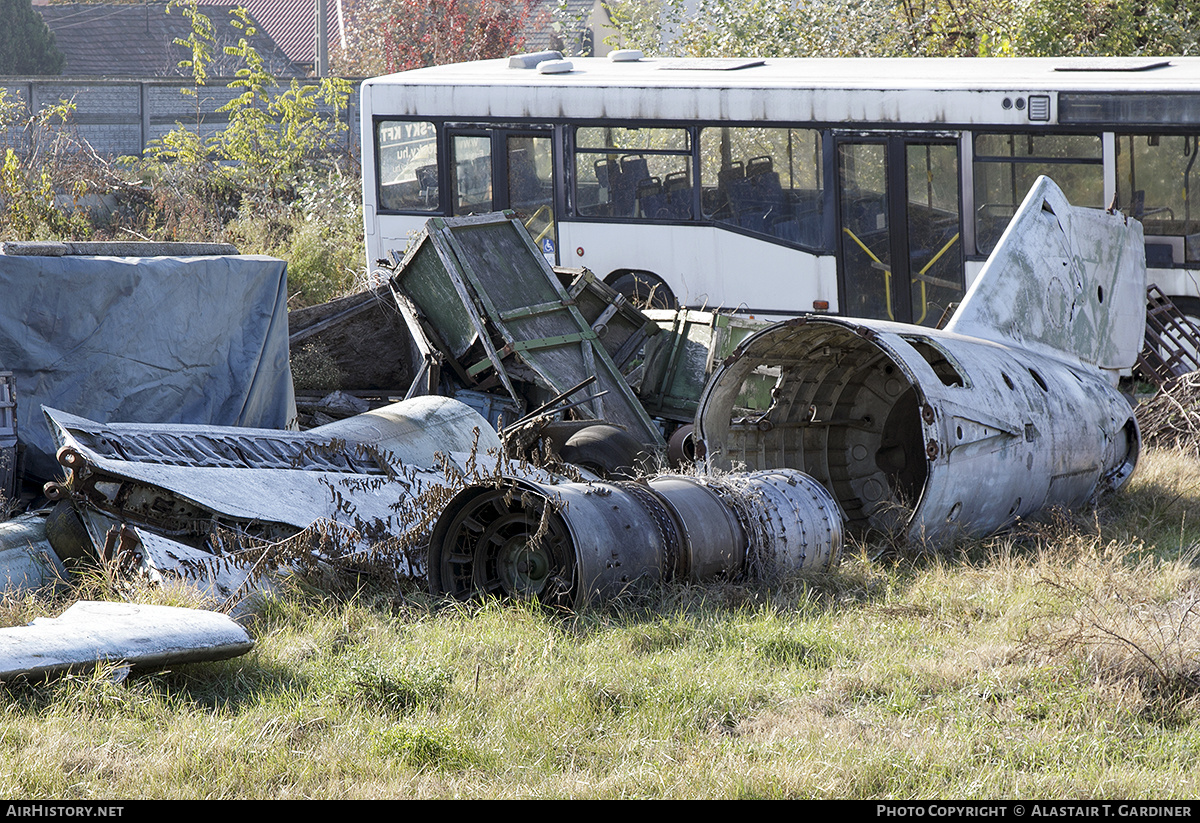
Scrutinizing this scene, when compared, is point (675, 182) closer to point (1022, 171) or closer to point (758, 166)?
point (758, 166)

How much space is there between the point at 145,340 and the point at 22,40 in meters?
31.4

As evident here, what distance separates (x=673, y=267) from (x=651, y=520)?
6872 mm

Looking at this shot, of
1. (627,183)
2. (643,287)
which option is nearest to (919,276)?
(643,287)

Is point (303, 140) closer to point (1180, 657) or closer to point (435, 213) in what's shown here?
point (435, 213)

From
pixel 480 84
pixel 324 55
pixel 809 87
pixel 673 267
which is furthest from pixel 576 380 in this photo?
pixel 324 55

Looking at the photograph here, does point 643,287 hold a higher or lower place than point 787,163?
lower

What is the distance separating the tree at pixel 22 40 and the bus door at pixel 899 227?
100ft

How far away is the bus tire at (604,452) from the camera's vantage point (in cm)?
771

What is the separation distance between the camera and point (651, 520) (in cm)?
565

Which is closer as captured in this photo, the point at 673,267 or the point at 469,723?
the point at 469,723

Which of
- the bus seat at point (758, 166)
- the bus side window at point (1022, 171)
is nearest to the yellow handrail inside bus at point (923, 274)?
the bus side window at point (1022, 171)

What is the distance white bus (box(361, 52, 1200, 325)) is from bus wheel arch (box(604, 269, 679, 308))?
3 centimetres

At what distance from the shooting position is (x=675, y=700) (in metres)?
4.50

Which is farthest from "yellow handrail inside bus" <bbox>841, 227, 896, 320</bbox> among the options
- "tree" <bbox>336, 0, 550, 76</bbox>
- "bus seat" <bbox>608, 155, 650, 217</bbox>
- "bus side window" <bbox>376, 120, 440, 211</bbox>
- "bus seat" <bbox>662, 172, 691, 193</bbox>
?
"tree" <bbox>336, 0, 550, 76</bbox>
